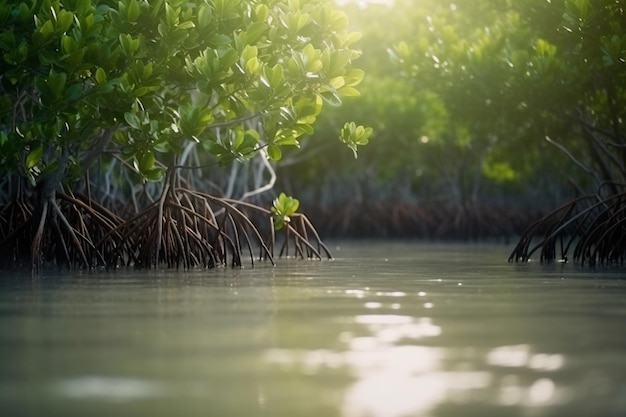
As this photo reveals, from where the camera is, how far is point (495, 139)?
23938 mm

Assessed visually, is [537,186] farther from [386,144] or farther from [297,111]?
[297,111]

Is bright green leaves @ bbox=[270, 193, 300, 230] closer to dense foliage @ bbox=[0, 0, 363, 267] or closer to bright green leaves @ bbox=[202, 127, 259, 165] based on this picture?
dense foliage @ bbox=[0, 0, 363, 267]

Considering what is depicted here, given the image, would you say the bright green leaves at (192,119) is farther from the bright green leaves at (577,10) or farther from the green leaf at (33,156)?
the bright green leaves at (577,10)

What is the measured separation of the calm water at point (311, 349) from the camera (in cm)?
373

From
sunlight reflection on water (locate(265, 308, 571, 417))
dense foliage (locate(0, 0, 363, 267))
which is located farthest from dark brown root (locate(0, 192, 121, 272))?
sunlight reflection on water (locate(265, 308, 571, 417))

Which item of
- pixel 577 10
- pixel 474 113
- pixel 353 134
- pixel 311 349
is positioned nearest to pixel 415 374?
pixel 311 349

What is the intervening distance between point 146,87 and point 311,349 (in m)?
4.79

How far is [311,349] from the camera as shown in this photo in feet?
16.0

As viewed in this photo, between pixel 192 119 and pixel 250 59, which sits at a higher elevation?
pixel 250 59

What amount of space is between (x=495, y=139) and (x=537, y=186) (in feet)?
40.9

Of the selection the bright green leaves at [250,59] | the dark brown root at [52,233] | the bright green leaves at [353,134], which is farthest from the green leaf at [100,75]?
the bright green leaves at [353,134]

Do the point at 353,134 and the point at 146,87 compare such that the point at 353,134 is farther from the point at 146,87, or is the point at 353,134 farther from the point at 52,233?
the point at 52,233

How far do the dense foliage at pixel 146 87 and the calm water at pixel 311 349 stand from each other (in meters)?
1.32

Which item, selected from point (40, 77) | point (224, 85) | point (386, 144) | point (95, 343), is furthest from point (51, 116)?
point (386, 144)
